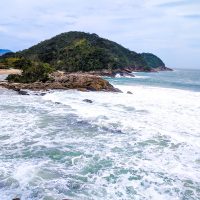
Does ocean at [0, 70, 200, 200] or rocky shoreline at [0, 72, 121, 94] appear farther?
rocky shoreline at [0, 72, 121, 94]

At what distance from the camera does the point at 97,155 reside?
50.8 ft

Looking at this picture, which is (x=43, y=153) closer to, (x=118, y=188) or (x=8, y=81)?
(x=118, y=188)

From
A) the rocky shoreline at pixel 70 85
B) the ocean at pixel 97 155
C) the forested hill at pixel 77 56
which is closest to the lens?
the ocean at pixel 97 155

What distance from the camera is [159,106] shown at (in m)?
32.2

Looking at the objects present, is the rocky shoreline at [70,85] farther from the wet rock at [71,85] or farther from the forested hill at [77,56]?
the forested hill at [77,56]

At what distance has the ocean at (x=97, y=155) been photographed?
11.9 m

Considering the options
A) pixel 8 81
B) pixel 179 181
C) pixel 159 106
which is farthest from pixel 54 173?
pixel 8 81

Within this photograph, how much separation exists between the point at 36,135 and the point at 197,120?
40.5ft

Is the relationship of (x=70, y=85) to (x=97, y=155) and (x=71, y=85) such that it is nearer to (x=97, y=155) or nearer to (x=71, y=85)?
(x=71, y=85)

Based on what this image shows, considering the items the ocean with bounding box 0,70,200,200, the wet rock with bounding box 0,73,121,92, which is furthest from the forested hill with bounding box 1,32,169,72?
the ocean with bounding box 0,70,200,200

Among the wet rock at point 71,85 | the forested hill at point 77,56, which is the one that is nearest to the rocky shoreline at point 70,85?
the wet rock at point 71,85

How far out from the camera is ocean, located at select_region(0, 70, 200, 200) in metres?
11.9

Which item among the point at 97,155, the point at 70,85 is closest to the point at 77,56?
the point at 70,85

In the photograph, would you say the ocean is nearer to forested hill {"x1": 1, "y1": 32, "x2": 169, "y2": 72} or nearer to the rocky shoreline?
the rocky shoreline
